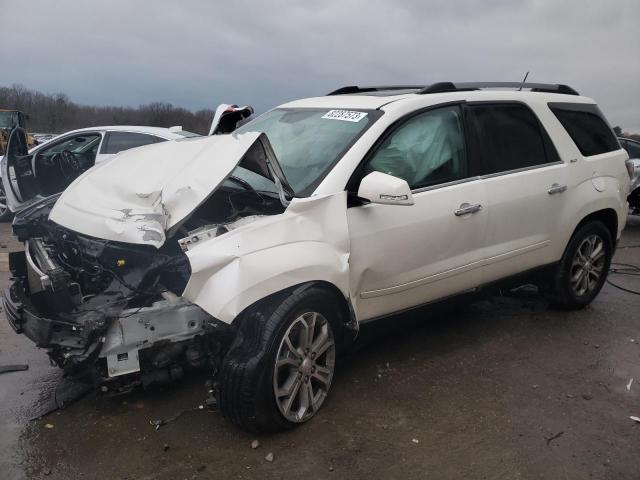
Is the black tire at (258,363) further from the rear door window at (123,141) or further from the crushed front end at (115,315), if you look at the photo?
the rear door window at (123,141)

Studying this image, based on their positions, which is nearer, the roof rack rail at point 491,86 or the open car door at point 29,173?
the roof rack rail at point 491,86

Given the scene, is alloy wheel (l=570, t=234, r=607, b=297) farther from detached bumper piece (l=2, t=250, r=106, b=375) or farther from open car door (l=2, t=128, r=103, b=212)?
open car door (l=2, t=128, r=103, b=212)

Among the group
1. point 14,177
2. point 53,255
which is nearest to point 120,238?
point 53,255

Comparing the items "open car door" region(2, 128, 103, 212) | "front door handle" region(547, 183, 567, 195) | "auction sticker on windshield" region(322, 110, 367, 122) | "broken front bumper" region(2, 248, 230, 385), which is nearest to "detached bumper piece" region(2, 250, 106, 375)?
"broken front bumper" region(2, 248, 230, 385)

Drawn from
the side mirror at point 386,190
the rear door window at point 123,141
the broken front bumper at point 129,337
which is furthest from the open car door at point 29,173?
the side mirror at point 386,190

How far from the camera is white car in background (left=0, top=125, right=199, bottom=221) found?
463cm

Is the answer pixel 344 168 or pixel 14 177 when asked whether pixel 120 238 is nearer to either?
pixel 344 168

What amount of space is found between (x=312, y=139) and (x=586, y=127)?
2598 mm

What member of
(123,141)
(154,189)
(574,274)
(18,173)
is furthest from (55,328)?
(123,141)

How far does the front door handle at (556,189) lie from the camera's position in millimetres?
4242

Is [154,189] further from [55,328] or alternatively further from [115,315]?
[55,328]

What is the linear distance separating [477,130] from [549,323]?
1900 mm

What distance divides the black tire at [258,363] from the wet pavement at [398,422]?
193mm

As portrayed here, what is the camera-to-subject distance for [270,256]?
2840 mm
